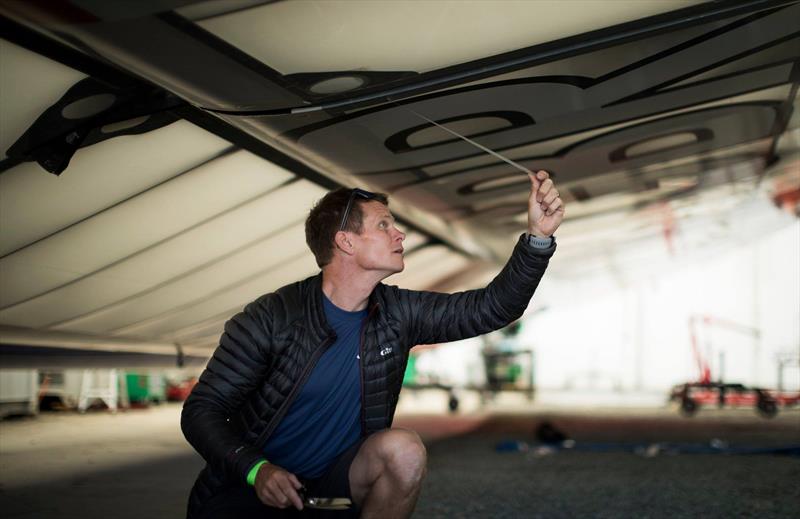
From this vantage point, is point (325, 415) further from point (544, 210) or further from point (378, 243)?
point (544, 210)

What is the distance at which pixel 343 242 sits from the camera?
7.11ft

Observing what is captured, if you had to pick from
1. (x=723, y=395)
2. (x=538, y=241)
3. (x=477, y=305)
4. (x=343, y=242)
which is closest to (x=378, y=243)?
(x=343, y=242)

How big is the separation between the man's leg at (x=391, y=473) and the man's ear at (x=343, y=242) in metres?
0.54

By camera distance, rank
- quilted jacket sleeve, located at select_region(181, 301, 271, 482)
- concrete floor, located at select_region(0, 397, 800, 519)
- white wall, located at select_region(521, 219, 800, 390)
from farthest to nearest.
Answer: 1. white wall, located at select_region(521, 219, 800, 390)
2. concrete floor, located at select_region(0, 397, 800, 519)
3. quilted jacket sleeve, located at select_region(181, 301, 271, 482)

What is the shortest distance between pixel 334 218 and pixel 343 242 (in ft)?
0.32

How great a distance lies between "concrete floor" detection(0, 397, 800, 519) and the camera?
3430 mm

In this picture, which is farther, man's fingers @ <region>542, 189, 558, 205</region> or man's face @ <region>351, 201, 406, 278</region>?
man's face @ <region>351, 201, 406, 278</region>

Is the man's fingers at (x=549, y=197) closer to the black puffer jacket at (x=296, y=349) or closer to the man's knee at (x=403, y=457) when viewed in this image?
the black puffer jacket at (x=296, y=349)

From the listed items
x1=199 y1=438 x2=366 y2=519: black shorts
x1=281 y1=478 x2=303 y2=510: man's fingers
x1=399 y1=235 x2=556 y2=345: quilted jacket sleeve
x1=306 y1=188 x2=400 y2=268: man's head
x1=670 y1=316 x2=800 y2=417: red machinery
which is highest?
x1=306 y1=188 x2=400 y2=268: man's head

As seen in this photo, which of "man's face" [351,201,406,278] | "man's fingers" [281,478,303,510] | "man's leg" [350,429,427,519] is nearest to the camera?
"man's fingers" [281,478,303,510]

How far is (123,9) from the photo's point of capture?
2031 millimetres

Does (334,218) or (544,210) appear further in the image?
(334,218)

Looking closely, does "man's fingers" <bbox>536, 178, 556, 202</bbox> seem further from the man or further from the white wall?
the white wall

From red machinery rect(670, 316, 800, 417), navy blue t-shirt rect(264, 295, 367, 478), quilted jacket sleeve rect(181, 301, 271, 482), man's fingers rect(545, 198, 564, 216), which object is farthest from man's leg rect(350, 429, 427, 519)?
red machinery rect(670, 316, 800, 417)
